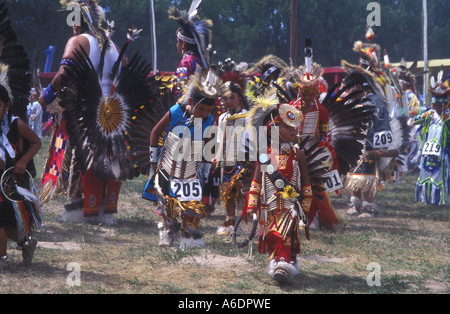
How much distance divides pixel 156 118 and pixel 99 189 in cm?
124

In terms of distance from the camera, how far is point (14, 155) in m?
4.80

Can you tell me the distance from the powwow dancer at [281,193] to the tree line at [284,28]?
102 ft

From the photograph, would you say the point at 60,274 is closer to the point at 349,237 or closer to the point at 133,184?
the point at 349,237

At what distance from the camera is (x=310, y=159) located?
5.13 meters

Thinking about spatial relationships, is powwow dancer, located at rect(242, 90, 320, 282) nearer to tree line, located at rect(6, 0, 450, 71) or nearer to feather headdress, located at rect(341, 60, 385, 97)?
feather headdress, located at rect(341, 60, 385, 97)

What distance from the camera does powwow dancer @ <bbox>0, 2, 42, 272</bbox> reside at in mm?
4719

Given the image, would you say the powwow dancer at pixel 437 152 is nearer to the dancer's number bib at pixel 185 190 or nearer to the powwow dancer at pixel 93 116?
the powwow dancer at pixel 93 116

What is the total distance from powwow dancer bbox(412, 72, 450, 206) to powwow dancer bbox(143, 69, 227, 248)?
4.91 m

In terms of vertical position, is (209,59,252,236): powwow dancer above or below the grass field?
above

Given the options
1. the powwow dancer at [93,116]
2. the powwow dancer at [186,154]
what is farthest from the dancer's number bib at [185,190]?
the powwow dancer at [93,116]

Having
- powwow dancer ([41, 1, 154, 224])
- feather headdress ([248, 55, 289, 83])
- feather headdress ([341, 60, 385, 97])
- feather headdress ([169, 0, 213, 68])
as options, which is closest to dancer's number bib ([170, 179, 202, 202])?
powwow dancer ([41, 1, 154, 224])

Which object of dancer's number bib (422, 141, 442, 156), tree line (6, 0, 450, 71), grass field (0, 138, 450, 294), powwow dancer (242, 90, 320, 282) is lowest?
grass field (0, 138, 450, 294)

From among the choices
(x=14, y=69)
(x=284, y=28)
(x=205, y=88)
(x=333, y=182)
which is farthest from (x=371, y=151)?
(x=284, y=28)

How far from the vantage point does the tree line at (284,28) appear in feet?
118
